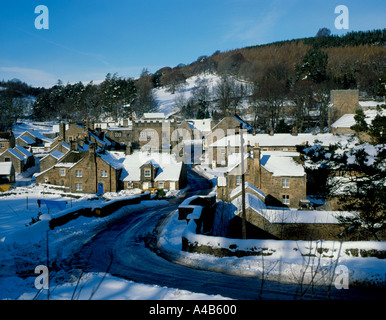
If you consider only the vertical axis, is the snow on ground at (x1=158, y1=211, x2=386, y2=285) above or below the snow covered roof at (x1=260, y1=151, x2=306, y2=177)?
below

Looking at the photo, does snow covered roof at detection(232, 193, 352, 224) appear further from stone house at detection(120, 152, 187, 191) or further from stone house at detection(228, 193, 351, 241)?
stone house at detection(120, 152, 187, 191)

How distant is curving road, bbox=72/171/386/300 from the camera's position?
40.9ft

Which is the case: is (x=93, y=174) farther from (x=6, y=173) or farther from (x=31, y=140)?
(x=31, y=140)

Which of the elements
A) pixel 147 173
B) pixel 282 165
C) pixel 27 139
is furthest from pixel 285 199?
pixel 27 139

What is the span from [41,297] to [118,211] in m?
18.3

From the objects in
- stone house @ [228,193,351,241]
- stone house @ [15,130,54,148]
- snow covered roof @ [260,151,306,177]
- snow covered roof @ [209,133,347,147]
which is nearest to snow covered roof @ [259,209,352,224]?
stone house @ [228,193,351,241]

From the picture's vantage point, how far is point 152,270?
49.4ft

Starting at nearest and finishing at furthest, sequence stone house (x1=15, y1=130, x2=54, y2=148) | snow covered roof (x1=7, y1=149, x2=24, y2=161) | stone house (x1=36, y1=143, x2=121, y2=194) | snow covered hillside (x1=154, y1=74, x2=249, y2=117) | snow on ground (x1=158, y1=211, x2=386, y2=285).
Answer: snow on ground (x1=158, y1=211, x2=386, y2=285) < stone house (x1=36, y1=143, x2=121, y2=194) < snow covered roof (x1=7, y1=149, x2=24, y2=161) < stone house (x1=15, y1=130, x2=54, y2=148) < snow covered hillside (x1=154, y1=74, x2=249, y2=117)

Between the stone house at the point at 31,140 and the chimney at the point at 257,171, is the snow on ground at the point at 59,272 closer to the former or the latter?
the chimney at the point at 257,171

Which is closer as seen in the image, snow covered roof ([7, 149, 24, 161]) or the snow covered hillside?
snow covered roof ([7, 149, 24, 161])

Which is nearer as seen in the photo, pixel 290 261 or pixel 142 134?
pixel 290 261

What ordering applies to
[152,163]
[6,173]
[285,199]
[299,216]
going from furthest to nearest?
[6,173]
[152,163]
[285,199]
[299,216]

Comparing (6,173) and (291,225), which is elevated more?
(6,173)
